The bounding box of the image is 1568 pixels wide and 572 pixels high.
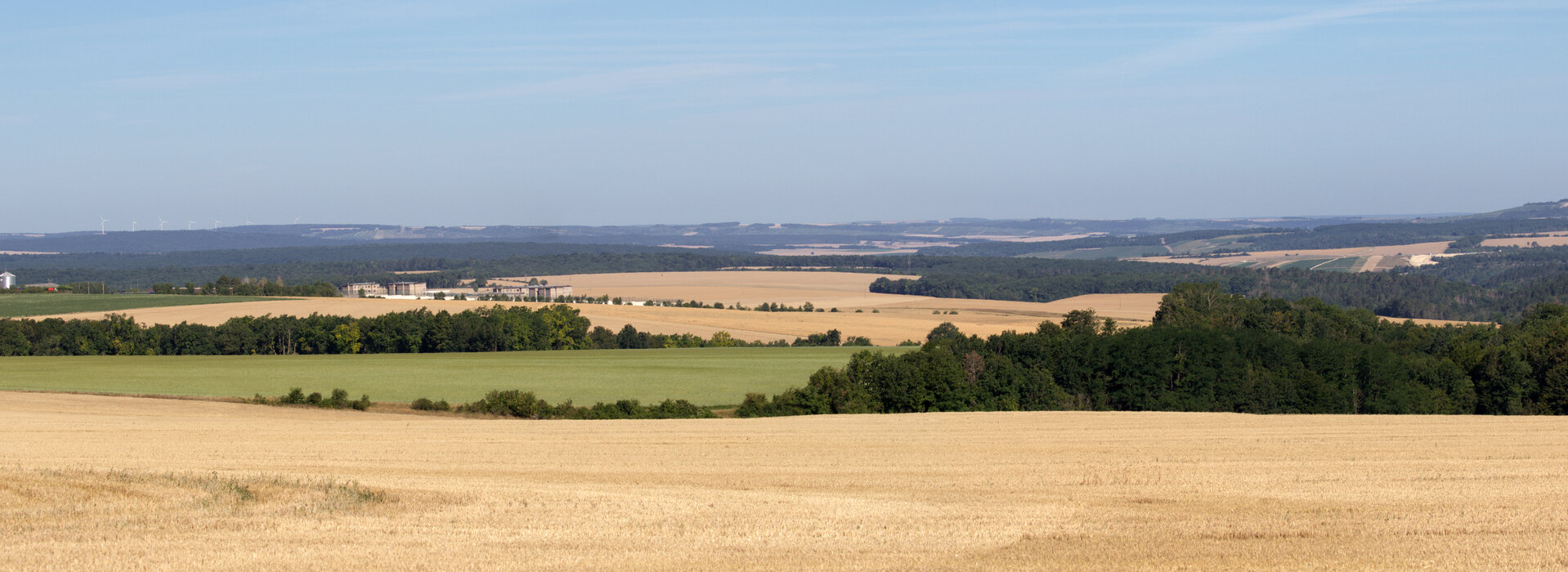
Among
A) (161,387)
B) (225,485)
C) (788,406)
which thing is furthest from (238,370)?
(225,485)

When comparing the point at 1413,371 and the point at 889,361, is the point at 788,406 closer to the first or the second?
the point at 889,361

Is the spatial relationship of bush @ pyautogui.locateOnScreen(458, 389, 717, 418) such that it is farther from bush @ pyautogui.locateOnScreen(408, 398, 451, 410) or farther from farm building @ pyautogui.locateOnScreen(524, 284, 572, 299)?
farm building @ pyautogui.locateOnScreen(524, 284, 572, 299)

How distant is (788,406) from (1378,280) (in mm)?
121619

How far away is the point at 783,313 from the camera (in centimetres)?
10694

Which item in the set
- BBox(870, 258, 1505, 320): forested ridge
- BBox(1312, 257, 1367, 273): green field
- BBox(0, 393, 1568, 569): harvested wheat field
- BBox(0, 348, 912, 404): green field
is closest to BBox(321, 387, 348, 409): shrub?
BBox(0, 348, 912, 404): green field

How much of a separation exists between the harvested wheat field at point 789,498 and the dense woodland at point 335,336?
44.5 metres

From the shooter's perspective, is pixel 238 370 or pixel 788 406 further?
pixel 238 370

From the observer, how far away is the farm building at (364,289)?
146875mm

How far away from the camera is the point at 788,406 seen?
4809cm

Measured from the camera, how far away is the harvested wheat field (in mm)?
14234

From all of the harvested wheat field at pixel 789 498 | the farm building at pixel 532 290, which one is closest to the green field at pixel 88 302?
the farm building at pixel 532 290

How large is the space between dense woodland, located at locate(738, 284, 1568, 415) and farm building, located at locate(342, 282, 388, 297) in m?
107

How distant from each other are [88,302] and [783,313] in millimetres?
62084

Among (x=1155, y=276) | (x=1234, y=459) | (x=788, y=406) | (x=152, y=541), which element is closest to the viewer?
(x=152, y=541)
